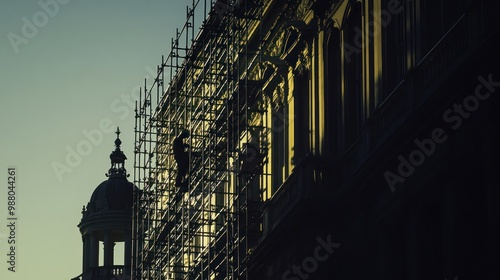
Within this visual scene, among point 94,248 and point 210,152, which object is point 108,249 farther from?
point 210,152

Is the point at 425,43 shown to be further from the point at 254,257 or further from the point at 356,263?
the point at 254,257

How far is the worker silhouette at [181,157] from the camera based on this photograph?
184ft

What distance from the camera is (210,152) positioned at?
54.3 metres

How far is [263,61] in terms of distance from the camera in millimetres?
51188

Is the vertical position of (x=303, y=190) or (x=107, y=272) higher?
(x=107, y=272)

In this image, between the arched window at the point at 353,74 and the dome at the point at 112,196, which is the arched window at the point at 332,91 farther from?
the dome at the point at 112,196

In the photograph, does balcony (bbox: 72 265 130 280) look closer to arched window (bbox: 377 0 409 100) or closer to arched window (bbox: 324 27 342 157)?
arched window (bbox: 324 27 342 157)

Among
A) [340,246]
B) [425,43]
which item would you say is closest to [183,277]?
[340,246]

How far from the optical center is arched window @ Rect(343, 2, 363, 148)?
1746 inches

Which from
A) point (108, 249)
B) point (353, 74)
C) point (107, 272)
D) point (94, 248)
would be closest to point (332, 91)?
point (353, 74)

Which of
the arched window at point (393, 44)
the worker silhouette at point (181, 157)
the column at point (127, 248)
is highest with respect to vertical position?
the column at point (127, 248)

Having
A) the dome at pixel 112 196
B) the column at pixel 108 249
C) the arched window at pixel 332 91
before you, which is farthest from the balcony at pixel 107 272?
the arched window at pixel 332 91

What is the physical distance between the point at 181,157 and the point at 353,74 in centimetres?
1294

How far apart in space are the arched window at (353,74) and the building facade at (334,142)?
41 mm
